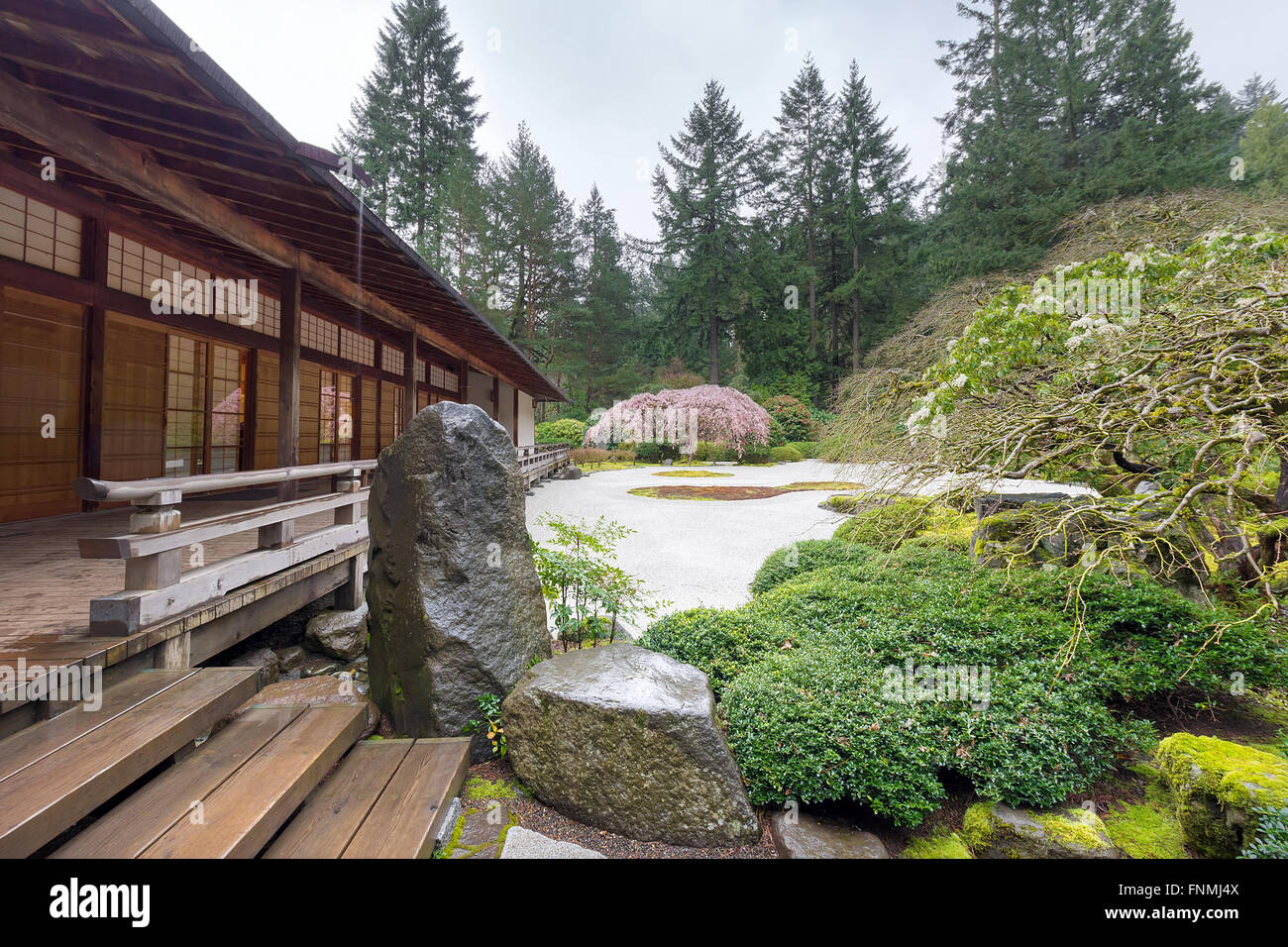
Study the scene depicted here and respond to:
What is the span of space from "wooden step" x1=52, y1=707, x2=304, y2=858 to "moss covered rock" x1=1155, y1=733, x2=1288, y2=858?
3906mm

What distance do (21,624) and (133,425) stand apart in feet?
13.4

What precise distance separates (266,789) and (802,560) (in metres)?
4.97

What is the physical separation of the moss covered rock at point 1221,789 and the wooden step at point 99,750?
13.5ft

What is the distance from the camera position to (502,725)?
2652mm

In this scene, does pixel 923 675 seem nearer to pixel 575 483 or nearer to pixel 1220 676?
pixel 1220 676

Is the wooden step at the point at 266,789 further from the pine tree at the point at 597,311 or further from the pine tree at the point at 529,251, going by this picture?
the pine tree at the point at 597,311

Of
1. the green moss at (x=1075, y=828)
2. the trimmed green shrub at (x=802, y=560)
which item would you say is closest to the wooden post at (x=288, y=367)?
the trimmed green shrub at (x=802, y=560)

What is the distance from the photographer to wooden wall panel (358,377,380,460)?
1009 cm

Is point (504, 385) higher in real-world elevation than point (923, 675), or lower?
higher

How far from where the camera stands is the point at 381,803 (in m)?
2.20

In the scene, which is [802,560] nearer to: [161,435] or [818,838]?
[818,838]

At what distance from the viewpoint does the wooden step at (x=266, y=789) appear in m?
1.71

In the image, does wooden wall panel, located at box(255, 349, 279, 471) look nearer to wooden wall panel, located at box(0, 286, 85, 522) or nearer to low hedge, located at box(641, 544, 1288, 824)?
wooden wall panel, located at box(0, 286, 85, 522)
